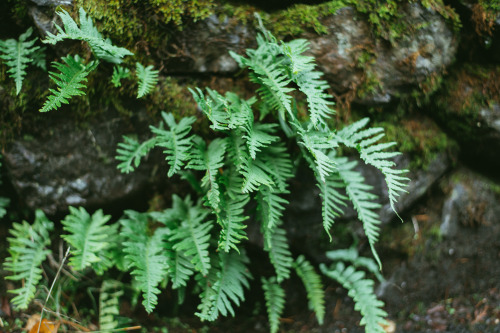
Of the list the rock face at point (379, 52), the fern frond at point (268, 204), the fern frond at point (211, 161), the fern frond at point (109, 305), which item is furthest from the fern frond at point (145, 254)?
the rock face at point (379, 52)

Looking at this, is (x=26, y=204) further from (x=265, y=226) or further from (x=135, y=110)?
(x=265, y=226)

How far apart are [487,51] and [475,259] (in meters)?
1.68

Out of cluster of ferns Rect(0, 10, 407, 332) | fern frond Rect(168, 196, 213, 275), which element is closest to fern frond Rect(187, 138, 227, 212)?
cluster of ferns Rect(0, 10, 407, 332)

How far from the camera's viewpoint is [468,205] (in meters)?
3.25

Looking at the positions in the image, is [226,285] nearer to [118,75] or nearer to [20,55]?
[118,75]

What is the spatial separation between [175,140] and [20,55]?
1.14m

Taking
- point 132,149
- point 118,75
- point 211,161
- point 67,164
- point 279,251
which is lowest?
point 279,251

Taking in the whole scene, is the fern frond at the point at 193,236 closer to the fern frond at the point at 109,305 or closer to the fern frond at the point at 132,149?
the fern frond at the point at 132,149

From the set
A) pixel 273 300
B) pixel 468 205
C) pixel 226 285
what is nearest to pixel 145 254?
pixel 226 285

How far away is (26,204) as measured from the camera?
2.80 metres

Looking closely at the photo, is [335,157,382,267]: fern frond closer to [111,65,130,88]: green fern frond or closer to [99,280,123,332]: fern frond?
[111,65,130,88]: green fern frond

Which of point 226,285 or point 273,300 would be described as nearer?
point 226,285

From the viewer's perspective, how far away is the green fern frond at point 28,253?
2457mm

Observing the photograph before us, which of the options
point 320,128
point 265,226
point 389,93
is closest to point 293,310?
point 265,226
